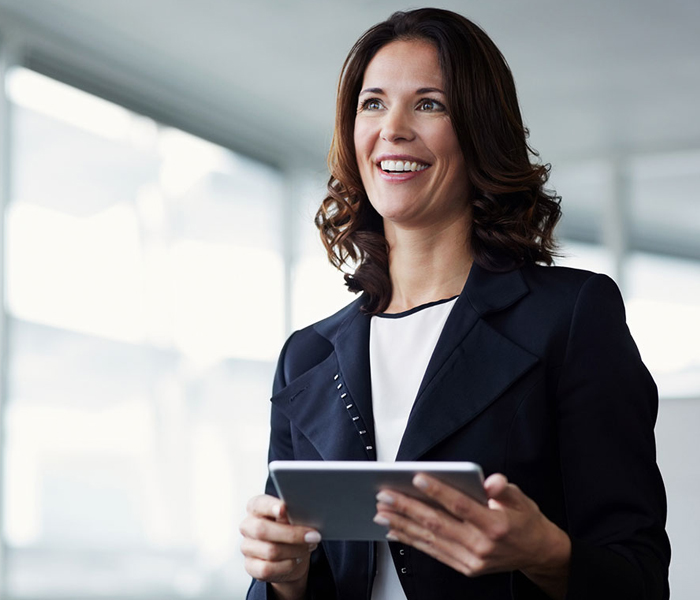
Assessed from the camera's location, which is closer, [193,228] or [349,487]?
[349,487]

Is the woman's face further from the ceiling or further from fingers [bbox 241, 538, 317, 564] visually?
the ceiling

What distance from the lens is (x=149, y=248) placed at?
5602 millimetres

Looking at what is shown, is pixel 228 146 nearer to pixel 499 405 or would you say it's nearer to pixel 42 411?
pixel 42 411

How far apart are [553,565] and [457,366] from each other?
1.16ft

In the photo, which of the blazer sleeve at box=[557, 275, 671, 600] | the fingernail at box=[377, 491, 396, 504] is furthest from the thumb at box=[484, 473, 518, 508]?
the blazer sleeve at box=[557, 275, 671, 600]

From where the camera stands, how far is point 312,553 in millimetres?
1527

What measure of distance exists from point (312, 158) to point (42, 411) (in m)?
3.19

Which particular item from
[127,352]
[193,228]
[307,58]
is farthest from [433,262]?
[193,228]

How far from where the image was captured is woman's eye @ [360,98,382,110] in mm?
1603

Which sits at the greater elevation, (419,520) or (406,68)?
(406,68)

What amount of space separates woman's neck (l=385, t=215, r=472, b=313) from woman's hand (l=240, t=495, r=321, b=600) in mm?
460

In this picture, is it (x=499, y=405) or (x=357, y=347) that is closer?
(x=499, y=405)

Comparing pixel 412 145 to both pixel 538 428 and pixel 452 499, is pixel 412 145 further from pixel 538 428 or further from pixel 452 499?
pixel 452 499

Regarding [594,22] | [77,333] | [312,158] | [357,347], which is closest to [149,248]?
Answer: [77,333]
